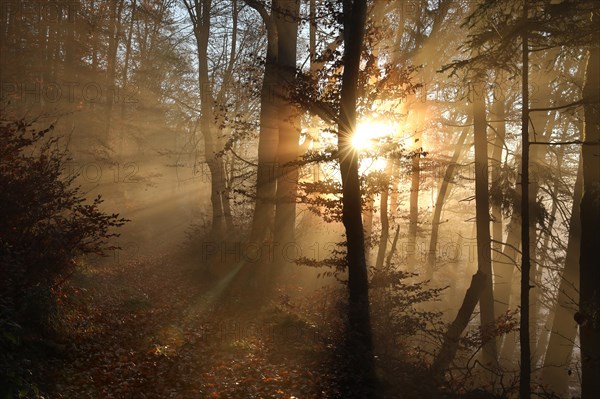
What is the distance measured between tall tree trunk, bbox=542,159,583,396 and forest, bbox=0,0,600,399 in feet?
0.20

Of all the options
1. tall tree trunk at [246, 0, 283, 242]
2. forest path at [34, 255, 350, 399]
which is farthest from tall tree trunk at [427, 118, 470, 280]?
forest path at [34, 255, 350, 399]

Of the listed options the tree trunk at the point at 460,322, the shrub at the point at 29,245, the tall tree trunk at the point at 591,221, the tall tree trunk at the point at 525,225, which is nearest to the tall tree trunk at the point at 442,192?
the tree trunk at the point at 460,322

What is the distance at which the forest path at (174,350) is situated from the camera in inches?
246

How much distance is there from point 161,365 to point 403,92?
772 cm

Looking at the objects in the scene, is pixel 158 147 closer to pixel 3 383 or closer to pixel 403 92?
pixel 403 92

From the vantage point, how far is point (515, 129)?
1845 cm

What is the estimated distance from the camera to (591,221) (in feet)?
25.8

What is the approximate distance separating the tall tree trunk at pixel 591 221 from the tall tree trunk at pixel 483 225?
11.0 ft

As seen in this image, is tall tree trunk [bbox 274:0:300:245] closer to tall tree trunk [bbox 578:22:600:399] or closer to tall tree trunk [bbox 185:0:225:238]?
tall tree trunk [bbox 185:0:225:238]

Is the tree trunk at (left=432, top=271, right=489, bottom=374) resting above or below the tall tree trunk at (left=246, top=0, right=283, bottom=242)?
below

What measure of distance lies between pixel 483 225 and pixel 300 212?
20.2ft

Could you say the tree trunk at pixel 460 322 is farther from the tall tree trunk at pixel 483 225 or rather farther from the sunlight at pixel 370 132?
the sunlight at pixel 370 132

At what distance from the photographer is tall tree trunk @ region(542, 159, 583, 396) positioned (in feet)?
38.3

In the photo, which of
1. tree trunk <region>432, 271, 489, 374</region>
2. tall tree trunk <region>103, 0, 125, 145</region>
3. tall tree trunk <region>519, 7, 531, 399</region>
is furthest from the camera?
tall tree trunk <region>103, 0, 125, 145</region>
